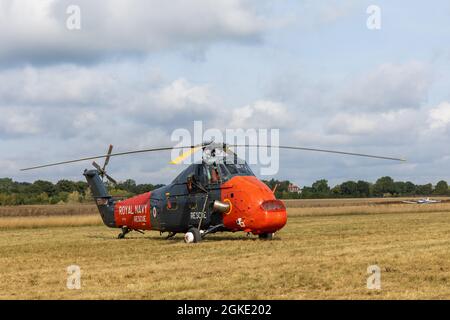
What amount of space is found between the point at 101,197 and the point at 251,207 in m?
10.8

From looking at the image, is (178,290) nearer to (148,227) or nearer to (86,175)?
(148,227)

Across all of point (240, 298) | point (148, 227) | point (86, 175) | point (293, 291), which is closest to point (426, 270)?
point (293, 291)

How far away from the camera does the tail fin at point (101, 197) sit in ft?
100

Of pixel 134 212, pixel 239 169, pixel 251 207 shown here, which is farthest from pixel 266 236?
pixel 134 212

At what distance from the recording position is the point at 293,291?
40.5ft

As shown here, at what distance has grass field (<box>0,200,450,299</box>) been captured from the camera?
1252 centimetres

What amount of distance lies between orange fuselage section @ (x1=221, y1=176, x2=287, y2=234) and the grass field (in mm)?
729

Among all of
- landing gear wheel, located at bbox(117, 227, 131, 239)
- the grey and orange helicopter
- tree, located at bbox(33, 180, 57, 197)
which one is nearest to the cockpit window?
the grey and orange helicopter

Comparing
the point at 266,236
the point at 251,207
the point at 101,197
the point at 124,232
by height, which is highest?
the point at 101,197

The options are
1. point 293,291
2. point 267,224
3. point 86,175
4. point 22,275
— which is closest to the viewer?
point 293,291

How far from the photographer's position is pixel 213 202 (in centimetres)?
2464

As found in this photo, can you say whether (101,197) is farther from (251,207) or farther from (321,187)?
(321,187)
